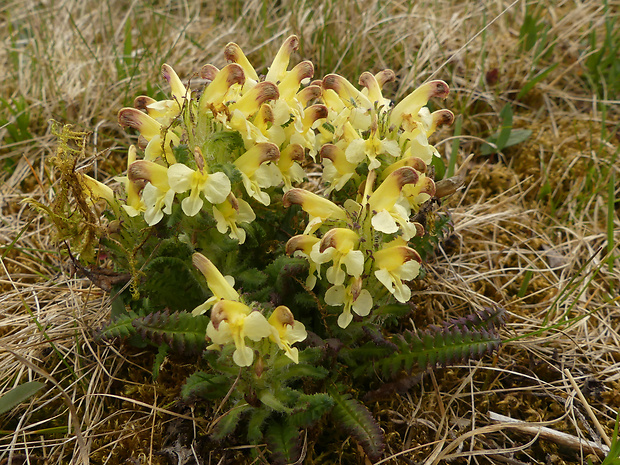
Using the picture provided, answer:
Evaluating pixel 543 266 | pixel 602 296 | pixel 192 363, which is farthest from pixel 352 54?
pixel 192 363

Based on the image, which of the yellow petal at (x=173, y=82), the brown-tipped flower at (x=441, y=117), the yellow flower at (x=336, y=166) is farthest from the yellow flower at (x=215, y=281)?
the brown-tipped flower at (x=441, y=117)

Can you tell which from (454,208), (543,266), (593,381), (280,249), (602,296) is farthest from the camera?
(454,208)

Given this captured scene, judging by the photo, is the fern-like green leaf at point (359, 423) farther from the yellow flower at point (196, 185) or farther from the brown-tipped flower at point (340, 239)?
the yellow flower at point (196, 185)

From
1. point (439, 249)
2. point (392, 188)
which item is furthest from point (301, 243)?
point (439, 249)

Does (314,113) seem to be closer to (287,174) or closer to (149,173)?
(287,174)

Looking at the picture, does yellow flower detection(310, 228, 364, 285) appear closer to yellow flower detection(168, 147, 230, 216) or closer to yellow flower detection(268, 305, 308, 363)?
yellow flower detection(268, 305, 308, 363)

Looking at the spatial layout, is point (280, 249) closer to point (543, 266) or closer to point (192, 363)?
point (192, 363)
